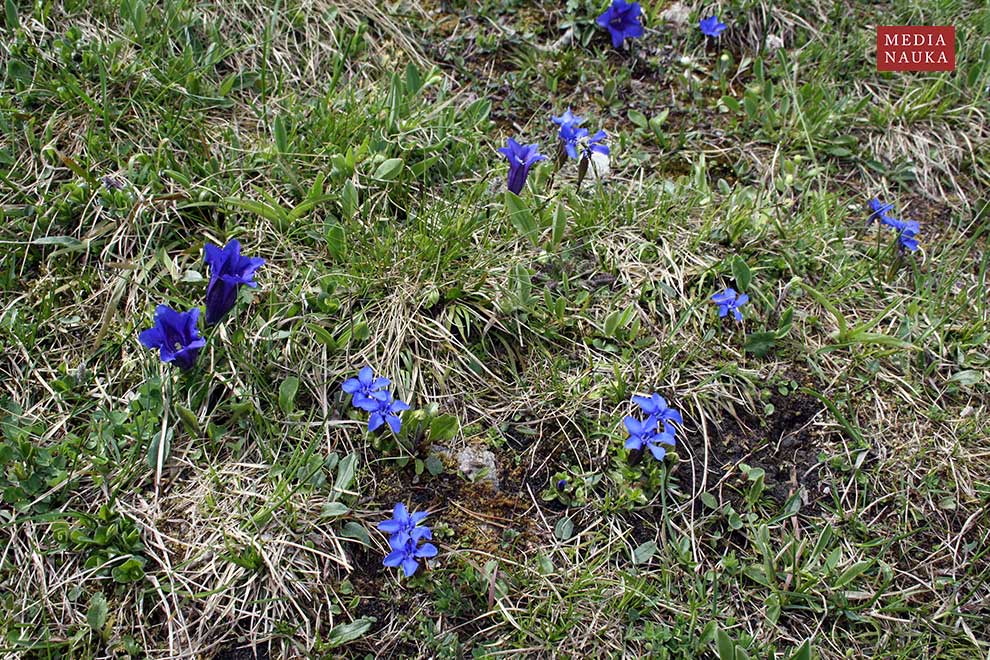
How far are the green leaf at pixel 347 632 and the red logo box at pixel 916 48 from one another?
2.73 m

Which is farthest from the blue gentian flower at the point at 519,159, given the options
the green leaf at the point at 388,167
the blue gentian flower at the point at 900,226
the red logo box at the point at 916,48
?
the red logo box at the point at 916,48

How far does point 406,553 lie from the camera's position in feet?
6.80

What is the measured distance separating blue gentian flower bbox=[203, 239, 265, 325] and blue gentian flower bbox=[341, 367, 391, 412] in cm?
38

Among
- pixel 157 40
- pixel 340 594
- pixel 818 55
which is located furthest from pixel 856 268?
pixel 157 40

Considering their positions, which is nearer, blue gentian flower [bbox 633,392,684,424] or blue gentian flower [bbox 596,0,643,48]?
blue gentian flower [bbox 633,392,684,424]

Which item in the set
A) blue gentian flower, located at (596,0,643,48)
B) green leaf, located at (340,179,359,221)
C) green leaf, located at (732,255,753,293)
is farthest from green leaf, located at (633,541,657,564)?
blue gentian flower, located at (596,0,643,48)

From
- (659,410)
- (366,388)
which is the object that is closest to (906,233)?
(659,410)

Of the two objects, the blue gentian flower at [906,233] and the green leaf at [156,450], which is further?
the blue gentian flower at [906,233]

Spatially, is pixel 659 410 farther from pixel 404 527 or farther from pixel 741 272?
pixel 404 527

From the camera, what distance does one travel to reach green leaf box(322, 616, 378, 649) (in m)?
2.00

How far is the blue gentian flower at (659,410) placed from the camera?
2.27 meters

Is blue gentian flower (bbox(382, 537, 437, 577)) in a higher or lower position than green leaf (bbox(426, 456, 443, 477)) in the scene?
lower

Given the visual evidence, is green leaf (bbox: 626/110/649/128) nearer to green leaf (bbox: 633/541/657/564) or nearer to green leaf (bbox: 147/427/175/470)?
green leaf (bbox: 633/541/657/564)

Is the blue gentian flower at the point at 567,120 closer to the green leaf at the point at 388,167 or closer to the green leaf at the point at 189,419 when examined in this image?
the green leaf at the point at 388,167
